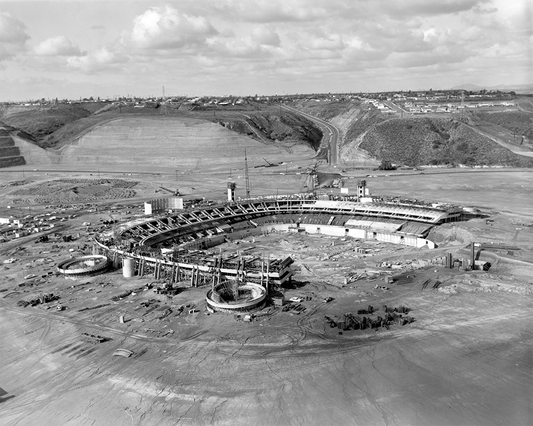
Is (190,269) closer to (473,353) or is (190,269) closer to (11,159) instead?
(473,353)

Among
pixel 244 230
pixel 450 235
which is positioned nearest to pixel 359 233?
pixel 450 235

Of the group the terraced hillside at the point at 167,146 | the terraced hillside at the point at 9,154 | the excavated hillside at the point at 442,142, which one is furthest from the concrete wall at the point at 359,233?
the terraced hillside at the point at 9,154

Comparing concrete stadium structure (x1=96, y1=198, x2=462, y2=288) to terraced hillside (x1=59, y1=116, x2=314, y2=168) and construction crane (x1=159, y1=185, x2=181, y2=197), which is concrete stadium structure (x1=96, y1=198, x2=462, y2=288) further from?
terraced hillside (x1=59, y1=116, x2=314, y2=168)

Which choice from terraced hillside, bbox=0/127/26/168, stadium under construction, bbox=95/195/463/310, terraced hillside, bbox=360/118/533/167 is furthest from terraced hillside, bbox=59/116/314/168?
stadium under construction, bbox=95/195/463/310

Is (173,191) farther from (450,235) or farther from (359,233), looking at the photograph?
(450,235)

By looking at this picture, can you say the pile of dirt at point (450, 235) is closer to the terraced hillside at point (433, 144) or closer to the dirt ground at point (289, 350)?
the dirt ground at point (289, 350)

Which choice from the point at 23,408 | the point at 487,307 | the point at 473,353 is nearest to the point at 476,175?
the point at 487,307
